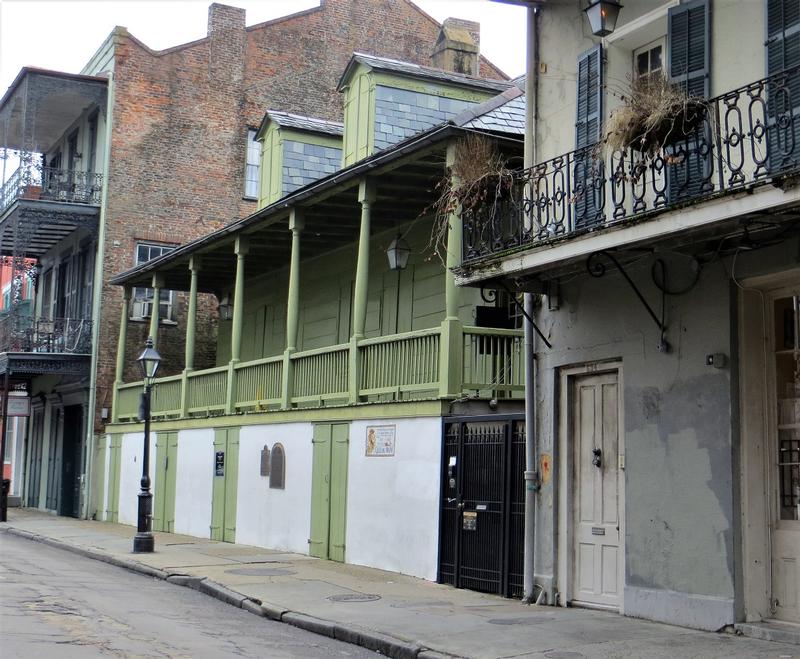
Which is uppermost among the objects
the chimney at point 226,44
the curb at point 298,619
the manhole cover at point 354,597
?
the chimney at point 226,44

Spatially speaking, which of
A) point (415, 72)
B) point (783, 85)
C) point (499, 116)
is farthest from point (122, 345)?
point (783, 85)

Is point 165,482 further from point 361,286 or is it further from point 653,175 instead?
point 653,175

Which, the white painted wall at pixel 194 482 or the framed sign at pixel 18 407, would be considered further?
the framed sign at pixel 18 407

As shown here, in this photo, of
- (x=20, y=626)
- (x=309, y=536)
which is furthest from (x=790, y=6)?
(x=309, y=536)

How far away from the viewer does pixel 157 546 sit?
18516 millimetres

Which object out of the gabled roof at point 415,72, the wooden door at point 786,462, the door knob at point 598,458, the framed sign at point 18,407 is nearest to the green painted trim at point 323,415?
the door knob at point 598,458

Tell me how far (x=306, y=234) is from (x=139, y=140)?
9557mm

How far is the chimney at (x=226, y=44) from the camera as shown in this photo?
28547 mm

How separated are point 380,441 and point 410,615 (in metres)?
4.63

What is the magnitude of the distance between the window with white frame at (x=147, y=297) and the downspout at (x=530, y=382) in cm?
1708

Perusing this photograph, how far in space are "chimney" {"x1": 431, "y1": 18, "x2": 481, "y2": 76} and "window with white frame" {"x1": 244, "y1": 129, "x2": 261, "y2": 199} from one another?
646cm

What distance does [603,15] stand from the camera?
33.5ft

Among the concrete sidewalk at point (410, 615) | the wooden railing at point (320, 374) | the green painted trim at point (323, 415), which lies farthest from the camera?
the wooden railing at point (320, 374)

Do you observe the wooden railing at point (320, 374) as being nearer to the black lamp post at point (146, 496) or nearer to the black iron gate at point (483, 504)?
the black lamp post at point (146, 496)
